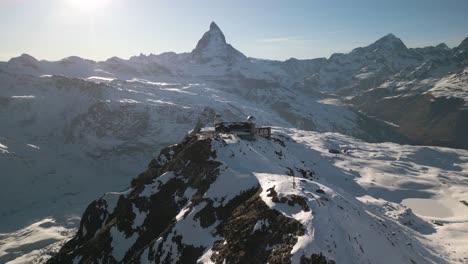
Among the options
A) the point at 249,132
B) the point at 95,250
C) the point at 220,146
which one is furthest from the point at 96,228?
the point at 249,132

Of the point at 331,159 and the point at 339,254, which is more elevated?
the point at 339,254

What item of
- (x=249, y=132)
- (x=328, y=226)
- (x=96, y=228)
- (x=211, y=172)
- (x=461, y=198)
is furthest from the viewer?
(x=461, y=198)

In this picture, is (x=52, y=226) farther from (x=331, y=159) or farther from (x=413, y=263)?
(x=413, y=263)

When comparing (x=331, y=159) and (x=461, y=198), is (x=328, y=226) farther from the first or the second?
(x=331, y=159)

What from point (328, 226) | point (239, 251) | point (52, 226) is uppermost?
point (328, 226)

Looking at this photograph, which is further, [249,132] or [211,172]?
[249,132]

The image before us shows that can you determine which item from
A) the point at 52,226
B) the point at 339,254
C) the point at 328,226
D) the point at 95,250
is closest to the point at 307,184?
the point at 328,226

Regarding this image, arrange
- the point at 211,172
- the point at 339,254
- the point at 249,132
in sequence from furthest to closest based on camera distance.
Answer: the point at 249,132
the point at 211,172
the point at 339,254
